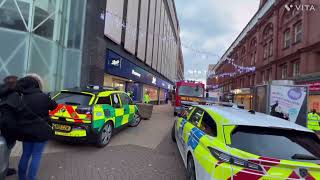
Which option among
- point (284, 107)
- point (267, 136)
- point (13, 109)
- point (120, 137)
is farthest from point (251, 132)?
point (284, 107)

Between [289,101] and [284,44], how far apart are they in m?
17.7

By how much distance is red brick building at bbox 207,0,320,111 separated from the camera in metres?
21.3

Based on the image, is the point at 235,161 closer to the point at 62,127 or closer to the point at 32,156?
the point at 32,156

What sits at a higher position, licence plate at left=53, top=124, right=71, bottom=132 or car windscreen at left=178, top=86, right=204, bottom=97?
car windscreen at left=178, top=86, right=204, bottom=97

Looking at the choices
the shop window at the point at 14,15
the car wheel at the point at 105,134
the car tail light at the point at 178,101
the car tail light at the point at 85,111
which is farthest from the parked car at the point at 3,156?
the car tail light at the point at 178,101

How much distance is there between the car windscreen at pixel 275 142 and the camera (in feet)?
11.6

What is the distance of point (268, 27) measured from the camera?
33719 millimetres

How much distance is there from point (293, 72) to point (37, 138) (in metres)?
25.8

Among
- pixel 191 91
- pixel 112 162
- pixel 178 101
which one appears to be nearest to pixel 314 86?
pixel 191 91

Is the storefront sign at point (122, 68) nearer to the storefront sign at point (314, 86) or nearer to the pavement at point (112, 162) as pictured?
the pavement at point (112, 162)

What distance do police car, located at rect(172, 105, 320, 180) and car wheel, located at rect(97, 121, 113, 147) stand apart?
3.54 metres

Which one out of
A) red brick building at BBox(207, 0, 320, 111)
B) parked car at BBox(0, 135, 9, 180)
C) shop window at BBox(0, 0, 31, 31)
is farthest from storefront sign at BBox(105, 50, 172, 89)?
parked car at BBox(0, 135, 9, 180)

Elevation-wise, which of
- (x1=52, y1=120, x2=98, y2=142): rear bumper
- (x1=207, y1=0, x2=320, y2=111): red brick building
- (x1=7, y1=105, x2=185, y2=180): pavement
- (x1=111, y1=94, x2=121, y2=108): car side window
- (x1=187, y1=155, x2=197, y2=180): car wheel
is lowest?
(x1=7, y1=105, x2=185, y2=180): pavement

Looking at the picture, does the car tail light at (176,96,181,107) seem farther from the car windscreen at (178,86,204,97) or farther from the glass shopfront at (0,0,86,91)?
the glass shopfront at (0,0,86,91)
